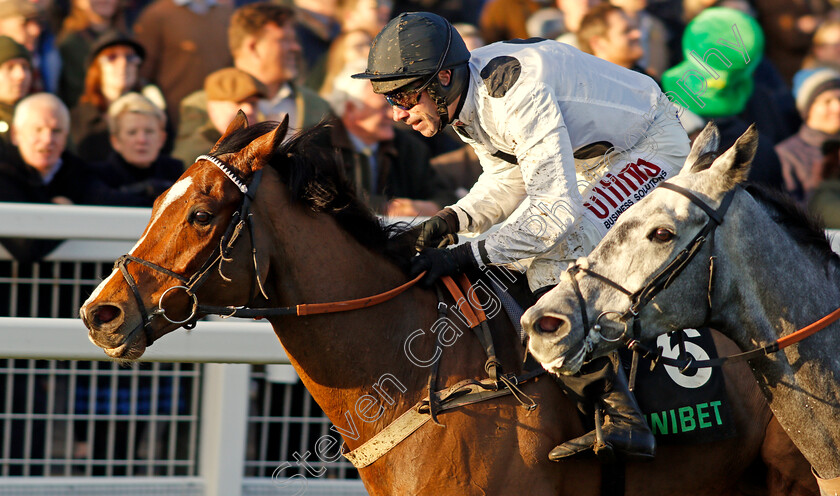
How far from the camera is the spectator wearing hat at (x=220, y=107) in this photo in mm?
4930

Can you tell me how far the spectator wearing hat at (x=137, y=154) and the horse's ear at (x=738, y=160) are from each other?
288cm

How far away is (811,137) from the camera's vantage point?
556cm

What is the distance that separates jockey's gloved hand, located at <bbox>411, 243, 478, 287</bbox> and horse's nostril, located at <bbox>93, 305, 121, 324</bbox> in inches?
36.7

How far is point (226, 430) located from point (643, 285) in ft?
6.71

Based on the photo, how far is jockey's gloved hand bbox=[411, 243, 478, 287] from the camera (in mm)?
3131

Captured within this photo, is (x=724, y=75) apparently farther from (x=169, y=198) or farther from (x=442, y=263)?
(x=169, y=198)

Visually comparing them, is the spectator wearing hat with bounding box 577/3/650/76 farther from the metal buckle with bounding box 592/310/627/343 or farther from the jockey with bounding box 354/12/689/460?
the metal buckle with bounding box 592/310/627/343

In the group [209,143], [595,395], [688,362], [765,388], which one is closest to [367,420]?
[595,395]

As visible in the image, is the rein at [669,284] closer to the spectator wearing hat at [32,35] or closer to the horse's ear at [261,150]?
the horse's ear at [261,150]

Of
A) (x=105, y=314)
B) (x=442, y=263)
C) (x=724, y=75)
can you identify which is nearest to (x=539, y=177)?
(x=442, y=263)

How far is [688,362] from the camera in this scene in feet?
8.63

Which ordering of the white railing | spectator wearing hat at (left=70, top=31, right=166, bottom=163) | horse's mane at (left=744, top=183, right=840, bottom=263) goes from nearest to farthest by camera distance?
horse's mane at (left=744, top=183, right=840, bottom=263) → the white railing → spectator wearing hat at (left=70, top=31, right=166, bottom=163)

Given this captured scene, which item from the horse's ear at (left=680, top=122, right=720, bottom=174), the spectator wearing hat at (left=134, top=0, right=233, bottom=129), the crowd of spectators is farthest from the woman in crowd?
the horse's ear at (left=680, top=122, right=720, bottom=174)

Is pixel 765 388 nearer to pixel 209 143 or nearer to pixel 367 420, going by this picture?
pixel 367 420
